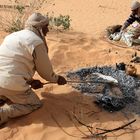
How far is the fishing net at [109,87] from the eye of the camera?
598cm

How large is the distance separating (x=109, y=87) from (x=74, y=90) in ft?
1.91

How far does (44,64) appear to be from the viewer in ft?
18.2

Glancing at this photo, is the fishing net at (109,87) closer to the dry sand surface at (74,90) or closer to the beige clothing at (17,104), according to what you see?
the dry sand surface at (74,90)

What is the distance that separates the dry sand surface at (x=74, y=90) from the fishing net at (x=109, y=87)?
0.14m

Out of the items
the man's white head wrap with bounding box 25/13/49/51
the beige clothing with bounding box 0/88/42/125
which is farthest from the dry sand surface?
the man's white head wrap with bounding box 25/13/49/51

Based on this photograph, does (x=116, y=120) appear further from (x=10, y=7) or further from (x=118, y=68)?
(x=10, y=7)

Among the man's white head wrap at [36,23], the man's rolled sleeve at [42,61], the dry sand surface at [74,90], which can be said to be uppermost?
the man's white head wrap at [36,23]

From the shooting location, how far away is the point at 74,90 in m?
6.39

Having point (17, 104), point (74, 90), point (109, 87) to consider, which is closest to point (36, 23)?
point (17, 104)

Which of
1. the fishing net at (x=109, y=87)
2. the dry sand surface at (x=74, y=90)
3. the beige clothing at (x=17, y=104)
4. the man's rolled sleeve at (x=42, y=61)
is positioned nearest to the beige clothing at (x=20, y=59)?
the man's rolled sleeve at (x=42, y=61)

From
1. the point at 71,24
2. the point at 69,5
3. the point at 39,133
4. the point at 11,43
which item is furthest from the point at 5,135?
the point at 69,5

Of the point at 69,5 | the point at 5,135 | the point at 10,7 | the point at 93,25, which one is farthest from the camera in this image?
the point at 69,5

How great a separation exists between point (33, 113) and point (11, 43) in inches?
42.9

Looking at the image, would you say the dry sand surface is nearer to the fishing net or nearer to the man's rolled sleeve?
the fishing net
